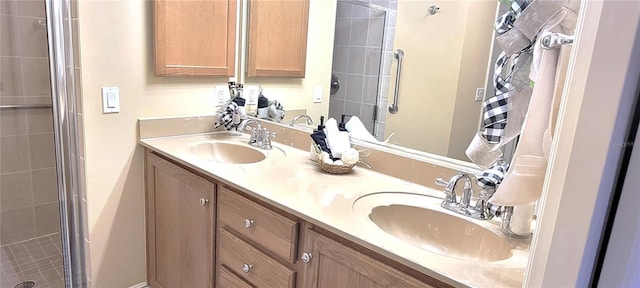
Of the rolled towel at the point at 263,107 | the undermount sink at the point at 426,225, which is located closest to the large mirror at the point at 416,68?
the undermount sink at the point at 426,225

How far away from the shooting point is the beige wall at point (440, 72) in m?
1.37

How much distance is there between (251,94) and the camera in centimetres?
229

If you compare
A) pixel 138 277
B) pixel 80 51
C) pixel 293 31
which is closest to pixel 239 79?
pixel 293 31

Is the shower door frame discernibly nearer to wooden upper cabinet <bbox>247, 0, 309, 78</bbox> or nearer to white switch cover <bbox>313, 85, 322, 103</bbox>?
wooden upper cabinet <bbox>247, 0, 309, 78</bbox>

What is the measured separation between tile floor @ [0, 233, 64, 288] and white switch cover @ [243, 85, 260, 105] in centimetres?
123

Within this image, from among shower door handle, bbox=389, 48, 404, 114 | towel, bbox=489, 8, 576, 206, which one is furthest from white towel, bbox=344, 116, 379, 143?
towel, bbox=489, 8, 576, 206

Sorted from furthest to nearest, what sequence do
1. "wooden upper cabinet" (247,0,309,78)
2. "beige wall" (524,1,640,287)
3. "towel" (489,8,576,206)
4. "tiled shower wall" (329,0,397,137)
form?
"wooden upper cabinet" (247,0,309,78) → "tiled shower wall" (329,0,397,137) → "towel" (489,8,576,206) → "beige wall" (524,1,640,287)

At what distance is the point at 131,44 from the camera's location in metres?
1.82

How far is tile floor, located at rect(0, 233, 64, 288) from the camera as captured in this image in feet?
6.78

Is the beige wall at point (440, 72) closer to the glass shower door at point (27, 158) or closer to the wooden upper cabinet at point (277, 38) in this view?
the wooden upper cabinet at point (277, 38)

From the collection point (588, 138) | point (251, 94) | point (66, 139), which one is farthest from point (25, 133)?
point (588, 138)

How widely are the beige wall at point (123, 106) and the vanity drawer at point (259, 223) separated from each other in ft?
2.27

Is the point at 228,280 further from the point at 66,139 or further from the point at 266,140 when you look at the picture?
the point at 66,139

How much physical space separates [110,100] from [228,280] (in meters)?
0.97
